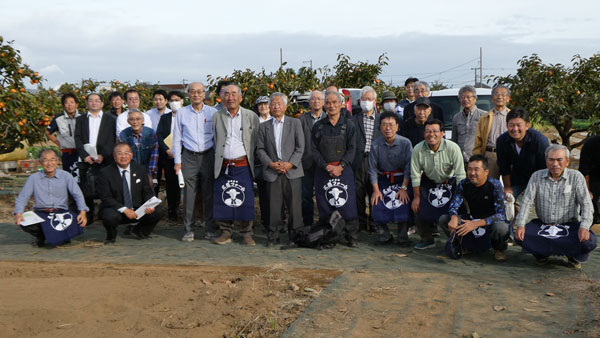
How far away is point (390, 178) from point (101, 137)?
3.99 metres

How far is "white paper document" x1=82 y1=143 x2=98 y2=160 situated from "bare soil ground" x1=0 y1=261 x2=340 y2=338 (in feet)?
7.01

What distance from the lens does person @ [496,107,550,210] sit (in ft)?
19.8

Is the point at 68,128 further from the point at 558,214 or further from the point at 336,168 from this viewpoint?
the point at 558,214

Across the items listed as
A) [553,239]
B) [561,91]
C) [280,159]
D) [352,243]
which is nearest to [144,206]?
[280,159]

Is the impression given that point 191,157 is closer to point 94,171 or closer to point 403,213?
point 94,171

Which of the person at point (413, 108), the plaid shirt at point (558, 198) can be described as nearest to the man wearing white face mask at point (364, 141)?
the person at point (413, 108)

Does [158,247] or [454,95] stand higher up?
[454,95]

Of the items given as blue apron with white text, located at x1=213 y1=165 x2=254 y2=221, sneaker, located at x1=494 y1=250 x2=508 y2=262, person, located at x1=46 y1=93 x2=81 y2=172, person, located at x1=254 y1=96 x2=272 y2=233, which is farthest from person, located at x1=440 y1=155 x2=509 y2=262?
person, located at x1=46 y1=93 x2=81 y2=172

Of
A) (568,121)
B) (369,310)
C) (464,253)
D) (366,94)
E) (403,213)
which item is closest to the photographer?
(369,310)

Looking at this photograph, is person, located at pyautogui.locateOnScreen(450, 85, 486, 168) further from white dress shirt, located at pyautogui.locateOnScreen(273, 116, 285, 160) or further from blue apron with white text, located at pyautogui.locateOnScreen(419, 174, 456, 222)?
white dress shirt, located at pyautogui.locateOnScreen(273, 116, 285, 160)

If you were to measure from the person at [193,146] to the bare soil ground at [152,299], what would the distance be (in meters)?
1.46

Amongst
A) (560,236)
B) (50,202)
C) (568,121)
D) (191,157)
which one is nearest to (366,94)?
(191,157)

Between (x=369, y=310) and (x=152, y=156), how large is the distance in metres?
4.46

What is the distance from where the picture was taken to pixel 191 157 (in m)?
6.99
